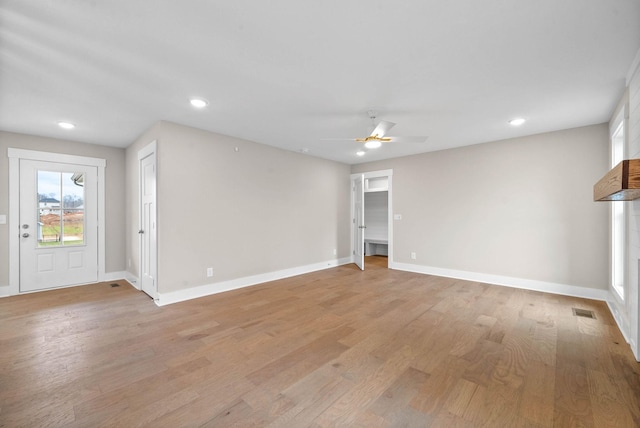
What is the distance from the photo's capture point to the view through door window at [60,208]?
4.44m

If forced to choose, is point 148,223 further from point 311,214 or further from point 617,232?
point 617,232

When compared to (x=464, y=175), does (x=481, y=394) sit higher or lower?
lower

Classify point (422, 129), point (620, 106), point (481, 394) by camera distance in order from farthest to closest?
1. point (422, 129)
2. point (620, 106)
3. point (481, 394)

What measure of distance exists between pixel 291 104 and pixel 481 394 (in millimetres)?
3218

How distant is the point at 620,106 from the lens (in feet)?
10.0

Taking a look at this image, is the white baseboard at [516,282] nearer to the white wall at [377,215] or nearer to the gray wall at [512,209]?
the gray wall at [512,209]

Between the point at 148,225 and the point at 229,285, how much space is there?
1540 millimetres

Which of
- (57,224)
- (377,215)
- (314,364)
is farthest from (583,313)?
(57,224)

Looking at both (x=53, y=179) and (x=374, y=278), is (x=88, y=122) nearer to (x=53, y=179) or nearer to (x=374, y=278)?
(x=53, y=179)

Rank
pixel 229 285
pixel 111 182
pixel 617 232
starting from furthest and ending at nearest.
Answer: pixel 111 182, pixel 229 285, pixel 617 232

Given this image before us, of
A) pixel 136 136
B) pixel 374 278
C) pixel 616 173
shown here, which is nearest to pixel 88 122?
pixel 136 136

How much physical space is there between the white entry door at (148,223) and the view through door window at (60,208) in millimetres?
1399

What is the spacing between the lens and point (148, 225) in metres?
4.12

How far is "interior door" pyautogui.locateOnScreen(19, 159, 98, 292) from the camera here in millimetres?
4288
